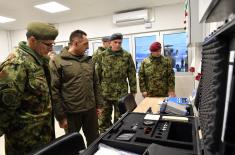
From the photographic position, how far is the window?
4379mm

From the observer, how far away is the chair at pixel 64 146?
87 cm

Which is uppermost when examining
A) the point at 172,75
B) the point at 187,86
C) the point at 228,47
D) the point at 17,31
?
the point at 17,31

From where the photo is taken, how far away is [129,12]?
438 cm

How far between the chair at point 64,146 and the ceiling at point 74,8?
3.21m

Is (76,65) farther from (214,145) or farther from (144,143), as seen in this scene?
(214,145)

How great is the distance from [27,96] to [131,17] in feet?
11.5

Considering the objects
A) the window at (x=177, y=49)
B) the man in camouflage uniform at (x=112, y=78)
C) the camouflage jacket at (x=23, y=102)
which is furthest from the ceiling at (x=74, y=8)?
the camouflage jacket at (x=23, y=102)

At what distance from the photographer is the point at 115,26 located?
4.81m

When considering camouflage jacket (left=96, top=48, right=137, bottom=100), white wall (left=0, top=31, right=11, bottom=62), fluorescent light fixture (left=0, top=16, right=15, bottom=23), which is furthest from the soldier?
white wall (left=0, top=31, right=11, bottom=62)

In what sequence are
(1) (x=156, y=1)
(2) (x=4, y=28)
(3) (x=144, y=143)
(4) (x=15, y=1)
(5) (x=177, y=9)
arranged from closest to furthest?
(3) (x=144, y=143) < (4) (x=15, y=1) < (1) (x=156, y=1) < (5) (x=177, y=9) < (2) (x=4, y=28)

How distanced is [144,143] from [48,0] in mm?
3396

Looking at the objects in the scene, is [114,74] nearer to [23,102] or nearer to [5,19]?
[23,102]

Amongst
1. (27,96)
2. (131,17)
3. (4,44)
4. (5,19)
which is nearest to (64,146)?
(27,96)

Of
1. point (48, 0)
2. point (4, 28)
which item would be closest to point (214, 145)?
point (48, 0)
